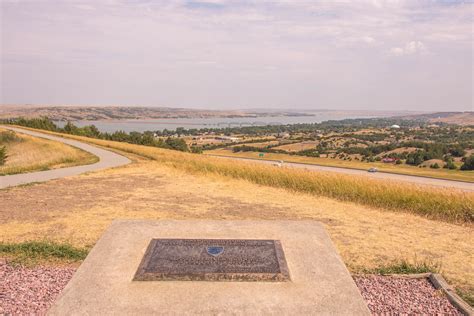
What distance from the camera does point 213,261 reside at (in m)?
6.03

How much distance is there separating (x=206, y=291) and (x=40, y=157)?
25651 millimetres

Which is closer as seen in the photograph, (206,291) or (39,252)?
(206,291)

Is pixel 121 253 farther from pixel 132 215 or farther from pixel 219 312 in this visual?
Result: pixel 132 215

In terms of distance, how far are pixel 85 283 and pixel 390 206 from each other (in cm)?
1029

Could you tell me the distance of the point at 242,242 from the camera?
267 inches

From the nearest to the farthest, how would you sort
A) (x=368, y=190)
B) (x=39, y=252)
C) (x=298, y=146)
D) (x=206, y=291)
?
(x=206, y=291) < (x=39, y=252) < (x=368, y=190) < (x=298, y=146)

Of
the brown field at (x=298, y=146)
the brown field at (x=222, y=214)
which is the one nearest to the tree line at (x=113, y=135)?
the brown field at (x=298, y=146)

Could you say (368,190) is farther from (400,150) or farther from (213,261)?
(400,150)

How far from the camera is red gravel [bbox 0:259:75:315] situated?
5664 mm

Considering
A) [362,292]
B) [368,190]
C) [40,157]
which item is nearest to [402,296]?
[362,292]

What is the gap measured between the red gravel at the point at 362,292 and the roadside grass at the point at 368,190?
5873mm

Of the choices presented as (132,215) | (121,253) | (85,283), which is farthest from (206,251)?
(132,215)

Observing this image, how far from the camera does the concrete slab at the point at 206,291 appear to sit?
4.96 metres

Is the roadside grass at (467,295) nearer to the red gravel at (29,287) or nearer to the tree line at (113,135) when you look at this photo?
the red gravel at (29,287)
